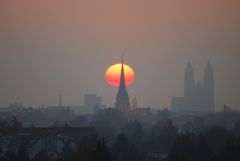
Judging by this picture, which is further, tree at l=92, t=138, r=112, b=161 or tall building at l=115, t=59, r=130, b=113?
tall building at l=115, t=59, r=130, b=113

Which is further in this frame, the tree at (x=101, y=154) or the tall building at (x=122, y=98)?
the tall building at (x=122, y=98)

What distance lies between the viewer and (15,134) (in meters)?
83.2

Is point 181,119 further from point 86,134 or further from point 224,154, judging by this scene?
point 224,154

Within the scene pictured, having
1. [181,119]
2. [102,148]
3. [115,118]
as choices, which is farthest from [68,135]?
[181,119]

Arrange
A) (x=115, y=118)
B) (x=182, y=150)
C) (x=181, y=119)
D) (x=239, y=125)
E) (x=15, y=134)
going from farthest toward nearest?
(x=181, y=119)
(x=115, y=118)
(x=239, y=125)
(x=15, y=134)
(x=182, y=150)

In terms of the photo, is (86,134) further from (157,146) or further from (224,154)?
(224,154)

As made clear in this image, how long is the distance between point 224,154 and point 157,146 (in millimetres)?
22751

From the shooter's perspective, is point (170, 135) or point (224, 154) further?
A: point (170, 135)

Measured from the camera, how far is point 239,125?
11150cm

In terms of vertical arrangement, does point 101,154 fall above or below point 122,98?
above

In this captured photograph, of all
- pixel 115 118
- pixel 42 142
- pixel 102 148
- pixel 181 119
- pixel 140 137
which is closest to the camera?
pixel 102 148

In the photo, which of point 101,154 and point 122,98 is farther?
point 122,98

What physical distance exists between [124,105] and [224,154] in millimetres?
133102

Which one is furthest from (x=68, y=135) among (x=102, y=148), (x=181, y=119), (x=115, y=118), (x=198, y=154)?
(x=181, y=119)
